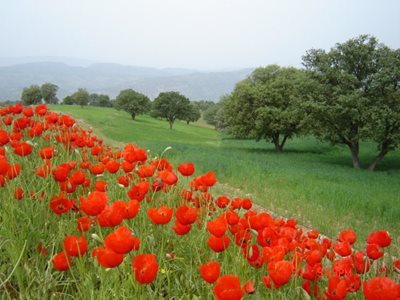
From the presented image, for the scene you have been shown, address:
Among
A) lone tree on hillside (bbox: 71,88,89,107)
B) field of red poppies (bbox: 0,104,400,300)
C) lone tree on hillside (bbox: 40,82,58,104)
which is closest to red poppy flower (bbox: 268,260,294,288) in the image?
field of red poppies (bbox: 0,104,400,300)

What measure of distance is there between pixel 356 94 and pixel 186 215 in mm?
21935

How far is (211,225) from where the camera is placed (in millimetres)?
2404

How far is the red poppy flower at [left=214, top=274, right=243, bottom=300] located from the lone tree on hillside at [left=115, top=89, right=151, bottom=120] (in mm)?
70737

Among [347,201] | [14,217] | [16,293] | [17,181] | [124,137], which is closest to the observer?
[16,293]

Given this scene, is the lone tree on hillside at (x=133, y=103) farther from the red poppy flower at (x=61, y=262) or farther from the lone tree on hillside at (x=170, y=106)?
the red poppy flower at (x=61, y=262)

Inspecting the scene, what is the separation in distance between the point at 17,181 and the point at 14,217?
0.63 metres

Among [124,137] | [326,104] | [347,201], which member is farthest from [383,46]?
[124,137]

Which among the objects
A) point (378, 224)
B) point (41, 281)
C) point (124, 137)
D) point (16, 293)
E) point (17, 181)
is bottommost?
point (124, 137)

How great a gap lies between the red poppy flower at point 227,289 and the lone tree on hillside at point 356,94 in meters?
21.8

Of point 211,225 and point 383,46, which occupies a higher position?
point 383,46

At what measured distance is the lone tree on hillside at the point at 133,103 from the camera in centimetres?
7194

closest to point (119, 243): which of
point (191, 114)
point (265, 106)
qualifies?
point (265, 106)

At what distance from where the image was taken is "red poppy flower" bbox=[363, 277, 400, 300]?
1.81m

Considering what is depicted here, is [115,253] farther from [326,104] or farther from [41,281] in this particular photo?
[326,104]
